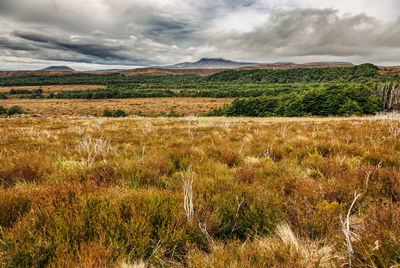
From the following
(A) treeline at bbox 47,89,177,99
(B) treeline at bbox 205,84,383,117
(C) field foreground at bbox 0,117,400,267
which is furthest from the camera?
(A) treeline at bbox 47,89,177,99

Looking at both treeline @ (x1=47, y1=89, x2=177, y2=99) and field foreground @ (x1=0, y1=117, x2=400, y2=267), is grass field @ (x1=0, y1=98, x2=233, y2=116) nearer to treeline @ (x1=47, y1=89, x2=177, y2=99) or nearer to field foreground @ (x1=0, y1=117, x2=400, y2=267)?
treeline @ (x1=47, y1=89, x2=177, y2=99)

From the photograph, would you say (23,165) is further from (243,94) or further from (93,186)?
(243,94)

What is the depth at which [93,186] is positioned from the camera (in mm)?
2283

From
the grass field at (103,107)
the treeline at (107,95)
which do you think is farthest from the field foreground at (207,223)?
the treeline at (107,95)

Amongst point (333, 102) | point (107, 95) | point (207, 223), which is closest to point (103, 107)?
point (107, 95)

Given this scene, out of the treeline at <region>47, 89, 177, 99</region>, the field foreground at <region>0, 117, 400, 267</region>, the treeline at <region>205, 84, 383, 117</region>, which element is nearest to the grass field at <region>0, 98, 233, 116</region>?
the treeline at <region>47, 89, 177, 99</region>

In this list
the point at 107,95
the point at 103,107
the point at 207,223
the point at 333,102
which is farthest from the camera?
the point at 107,95

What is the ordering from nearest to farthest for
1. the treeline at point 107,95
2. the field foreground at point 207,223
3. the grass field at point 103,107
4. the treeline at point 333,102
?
the field foreground at point 207,223 < the treeline at point 333,102 < the grass field at point 103,107 < the treeline at point 107,95

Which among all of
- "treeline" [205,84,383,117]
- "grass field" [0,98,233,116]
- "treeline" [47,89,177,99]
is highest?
"treeline" [47,89,177,99]

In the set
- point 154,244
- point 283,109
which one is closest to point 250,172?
point 154,244

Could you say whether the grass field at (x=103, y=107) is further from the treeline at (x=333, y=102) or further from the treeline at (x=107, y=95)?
the treeline at (x=333, y=102)

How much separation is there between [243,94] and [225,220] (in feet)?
468

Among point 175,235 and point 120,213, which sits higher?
point 120,213

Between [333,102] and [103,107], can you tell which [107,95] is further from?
[333,102]
